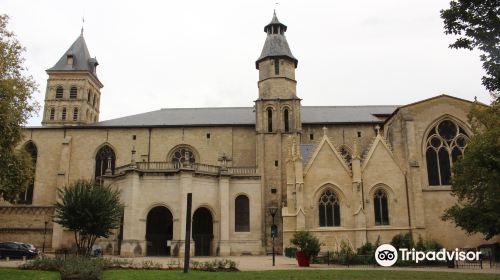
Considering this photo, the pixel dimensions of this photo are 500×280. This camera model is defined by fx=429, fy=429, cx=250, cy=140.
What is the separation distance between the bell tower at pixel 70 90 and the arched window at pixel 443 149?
42783 mm

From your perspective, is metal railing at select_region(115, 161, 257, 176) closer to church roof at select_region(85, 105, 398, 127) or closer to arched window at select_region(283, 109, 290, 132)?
arched window at select_region(283, 109, 290, 132)

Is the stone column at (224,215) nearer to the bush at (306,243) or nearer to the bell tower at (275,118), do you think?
the bell tower at (275,118)

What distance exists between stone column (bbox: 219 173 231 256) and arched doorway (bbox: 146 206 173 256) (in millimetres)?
4394

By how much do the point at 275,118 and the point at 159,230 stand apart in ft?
48.7

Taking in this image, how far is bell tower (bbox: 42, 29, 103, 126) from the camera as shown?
187 ft

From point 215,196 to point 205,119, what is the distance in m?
11.7

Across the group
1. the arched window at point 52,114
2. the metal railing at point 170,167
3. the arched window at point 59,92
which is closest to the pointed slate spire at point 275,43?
the metal railing at point 170,167

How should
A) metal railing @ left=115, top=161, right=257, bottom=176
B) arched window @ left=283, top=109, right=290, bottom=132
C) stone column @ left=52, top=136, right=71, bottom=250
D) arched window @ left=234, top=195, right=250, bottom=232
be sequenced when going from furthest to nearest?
arched window @ left=283, top=109, right=290, bottom=132 → stone column @ left=52, top=136, right=71, bottom=250 → arched window @ left=234, top=195, right=250, bottom=232 → metal railing @ left=115, top=161, right=257, bottom=176

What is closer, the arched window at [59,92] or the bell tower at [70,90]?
the bell tower at [70,90]

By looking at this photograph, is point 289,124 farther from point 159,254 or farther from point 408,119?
point 159,254

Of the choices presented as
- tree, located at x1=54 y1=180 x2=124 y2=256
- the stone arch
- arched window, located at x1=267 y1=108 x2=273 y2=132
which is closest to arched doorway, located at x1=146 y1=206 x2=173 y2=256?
tree, located at x1=54 y1=180 x2=124 y2=256

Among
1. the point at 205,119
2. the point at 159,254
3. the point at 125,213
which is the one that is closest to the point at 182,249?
the point at 159,254

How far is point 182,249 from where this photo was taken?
32.7 meters

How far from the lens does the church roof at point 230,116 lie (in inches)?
1740
